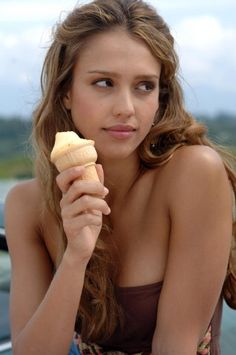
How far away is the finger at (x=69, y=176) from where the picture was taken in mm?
2443

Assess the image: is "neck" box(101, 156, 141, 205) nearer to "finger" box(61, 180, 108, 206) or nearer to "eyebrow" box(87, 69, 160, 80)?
"eyebrow" box(87, 69, 160, 80)

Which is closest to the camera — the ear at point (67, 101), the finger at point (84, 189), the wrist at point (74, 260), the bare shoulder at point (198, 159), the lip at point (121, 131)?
the finger at point (84, 189)

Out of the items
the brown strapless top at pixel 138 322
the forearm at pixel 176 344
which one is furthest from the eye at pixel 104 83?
the forearm at pixel 176 344

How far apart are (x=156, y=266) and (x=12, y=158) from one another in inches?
44.3

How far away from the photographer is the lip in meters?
2.71

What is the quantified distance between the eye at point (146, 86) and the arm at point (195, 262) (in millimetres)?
300

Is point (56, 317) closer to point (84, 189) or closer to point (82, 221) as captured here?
point (82, 221)

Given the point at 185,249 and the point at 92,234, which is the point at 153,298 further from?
the point at 92,234

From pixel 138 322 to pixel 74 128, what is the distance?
0.71m

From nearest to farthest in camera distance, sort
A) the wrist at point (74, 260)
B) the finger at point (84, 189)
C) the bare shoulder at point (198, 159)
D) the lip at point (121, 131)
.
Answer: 1. the finger at point (84, 189)
2. the wrist at point (74, 260)
3. the lip at point (121, 131)
4. the bare shoulder at point (198, 159)

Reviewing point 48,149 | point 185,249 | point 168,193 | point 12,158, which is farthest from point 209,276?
point 12,158

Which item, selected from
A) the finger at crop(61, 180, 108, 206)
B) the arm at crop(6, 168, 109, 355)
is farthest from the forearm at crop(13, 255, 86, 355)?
the finger at crop(61, 180, 108, 206)

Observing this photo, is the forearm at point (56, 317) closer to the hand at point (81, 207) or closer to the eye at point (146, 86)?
the hand at point (81, 207)

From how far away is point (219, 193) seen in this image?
9.14ft
